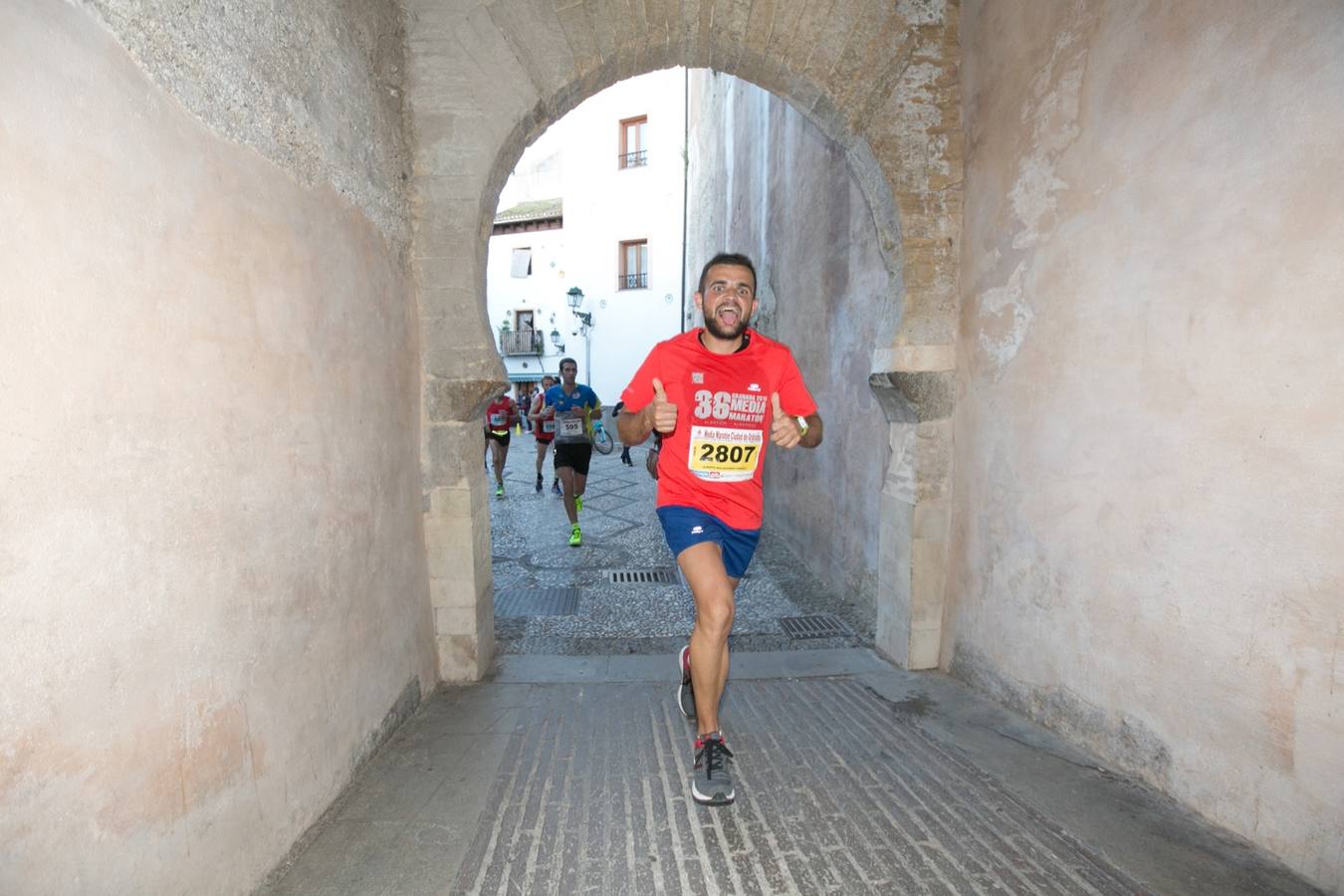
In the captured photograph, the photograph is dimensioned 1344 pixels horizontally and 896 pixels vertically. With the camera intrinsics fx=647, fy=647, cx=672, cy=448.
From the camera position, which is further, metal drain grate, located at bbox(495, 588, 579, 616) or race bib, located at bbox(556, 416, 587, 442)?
race bib, located at bbox(556, 416, 587, 442)

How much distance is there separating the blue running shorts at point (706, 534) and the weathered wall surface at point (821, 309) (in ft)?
5.68

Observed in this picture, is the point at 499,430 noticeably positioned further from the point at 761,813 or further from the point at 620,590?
the point at 761,813

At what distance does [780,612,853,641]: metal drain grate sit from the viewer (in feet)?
14.1

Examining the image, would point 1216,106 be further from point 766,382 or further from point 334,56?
point 334,56

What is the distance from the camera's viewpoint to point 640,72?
141 inches

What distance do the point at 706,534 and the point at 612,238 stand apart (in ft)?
66.1

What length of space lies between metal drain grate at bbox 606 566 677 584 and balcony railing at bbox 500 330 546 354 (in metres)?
19.5

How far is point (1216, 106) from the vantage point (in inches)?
77.4

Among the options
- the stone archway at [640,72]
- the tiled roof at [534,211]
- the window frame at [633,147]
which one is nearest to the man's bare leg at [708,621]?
the stone archway at [640,72]

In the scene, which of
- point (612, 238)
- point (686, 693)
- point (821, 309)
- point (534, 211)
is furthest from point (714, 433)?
point (534, 211)

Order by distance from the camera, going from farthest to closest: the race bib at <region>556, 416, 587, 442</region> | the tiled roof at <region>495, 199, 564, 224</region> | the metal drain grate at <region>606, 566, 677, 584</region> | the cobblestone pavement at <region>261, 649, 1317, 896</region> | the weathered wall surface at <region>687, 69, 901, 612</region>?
1. the tiled roof at <region>495, 199, 564, 224</region>
2. the race bib at <region>556, 416, 587, 442</region>
3. the metal drain grate at <region>606, 566, 677, 584</region>
4. the weathered wall surface at <region>687, 69, 901, 612</region>
5. the cobblestone pavement at <region>261, 649, 1317, 896</region>

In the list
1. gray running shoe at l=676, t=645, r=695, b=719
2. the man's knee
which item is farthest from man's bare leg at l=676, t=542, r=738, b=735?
gray running shoe at l=676, t=645, r=695, b=719

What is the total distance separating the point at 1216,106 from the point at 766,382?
5.40 ft

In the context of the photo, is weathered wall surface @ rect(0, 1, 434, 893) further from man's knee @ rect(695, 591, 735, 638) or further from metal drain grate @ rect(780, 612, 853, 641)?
metal drain grate @ rect(780, 612, 853, 641)
